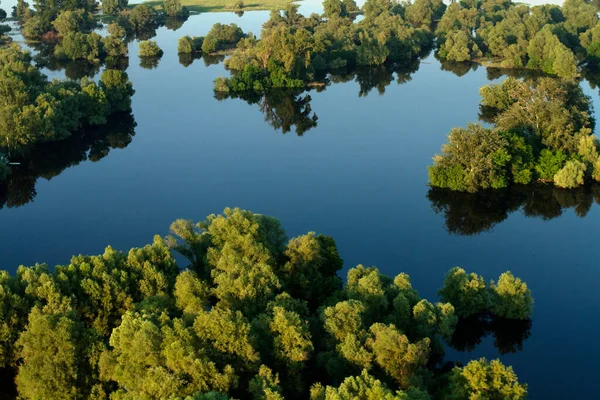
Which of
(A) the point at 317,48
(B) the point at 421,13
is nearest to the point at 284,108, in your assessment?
(A) the point at 317,48

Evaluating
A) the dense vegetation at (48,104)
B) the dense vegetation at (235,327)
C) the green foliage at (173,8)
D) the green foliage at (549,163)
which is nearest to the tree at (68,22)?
the green foliage at (173,8)

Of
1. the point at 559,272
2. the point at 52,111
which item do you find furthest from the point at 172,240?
the point at 52,111

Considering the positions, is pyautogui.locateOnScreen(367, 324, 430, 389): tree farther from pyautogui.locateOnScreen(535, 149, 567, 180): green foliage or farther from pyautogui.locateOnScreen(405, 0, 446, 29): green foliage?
pyautogui.locateOnScreen(405, 0, 446, 29): green foliage

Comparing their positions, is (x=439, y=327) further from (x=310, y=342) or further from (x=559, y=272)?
(x=559, y=272)

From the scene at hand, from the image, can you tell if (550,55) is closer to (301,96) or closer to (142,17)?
(301,96)

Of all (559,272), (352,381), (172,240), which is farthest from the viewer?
(559,272)

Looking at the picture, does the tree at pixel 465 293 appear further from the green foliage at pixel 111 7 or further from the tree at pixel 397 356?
the green foliage at pixel 111 7

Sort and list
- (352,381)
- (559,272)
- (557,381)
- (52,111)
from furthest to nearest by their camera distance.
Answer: (52,111), (559,272), (557,381), (352,381)
